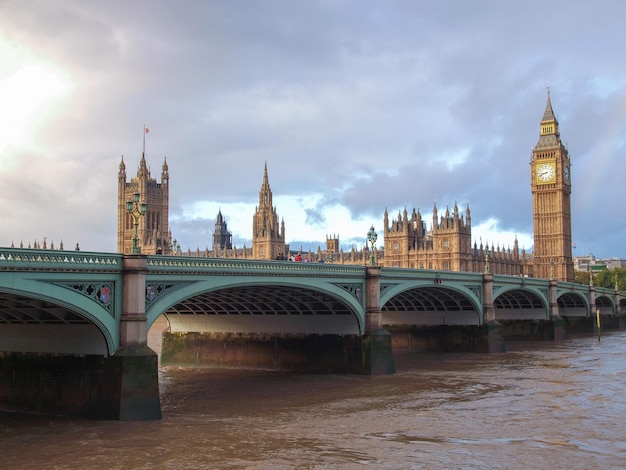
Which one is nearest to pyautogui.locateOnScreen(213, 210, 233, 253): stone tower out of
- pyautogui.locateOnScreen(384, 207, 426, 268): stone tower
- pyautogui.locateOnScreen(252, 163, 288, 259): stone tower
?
pyautogui.locateOnScreen(252, 163, 288, 259): stone tower

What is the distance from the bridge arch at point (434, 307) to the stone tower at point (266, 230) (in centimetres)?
6841

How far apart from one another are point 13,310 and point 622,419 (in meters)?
20.3

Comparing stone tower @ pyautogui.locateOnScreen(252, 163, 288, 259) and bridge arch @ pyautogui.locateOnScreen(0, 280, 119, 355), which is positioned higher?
stone tower @ pyautogui.locateOnScreen(252, 163, 288, 259)

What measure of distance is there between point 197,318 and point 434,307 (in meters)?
19.1

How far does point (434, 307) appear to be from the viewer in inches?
2121

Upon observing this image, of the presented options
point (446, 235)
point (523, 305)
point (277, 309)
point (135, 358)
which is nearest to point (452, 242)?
point (446, 235)

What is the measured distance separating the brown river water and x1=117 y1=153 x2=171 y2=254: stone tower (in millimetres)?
105581

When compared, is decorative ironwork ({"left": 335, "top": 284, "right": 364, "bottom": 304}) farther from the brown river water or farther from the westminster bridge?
the brown river water

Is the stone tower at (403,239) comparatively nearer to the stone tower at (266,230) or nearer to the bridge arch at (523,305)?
the stone tower at (266,230)

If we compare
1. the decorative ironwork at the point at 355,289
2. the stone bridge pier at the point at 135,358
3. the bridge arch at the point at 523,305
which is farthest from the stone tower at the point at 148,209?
the stone bridge pier at the point at 135,358

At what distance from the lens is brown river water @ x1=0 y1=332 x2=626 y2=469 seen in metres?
19.9

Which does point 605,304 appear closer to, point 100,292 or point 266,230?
point 266,230

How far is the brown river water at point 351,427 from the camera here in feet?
65.4

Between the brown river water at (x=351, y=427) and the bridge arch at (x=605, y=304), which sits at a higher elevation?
the bridge arch at (x=605, y=304)
